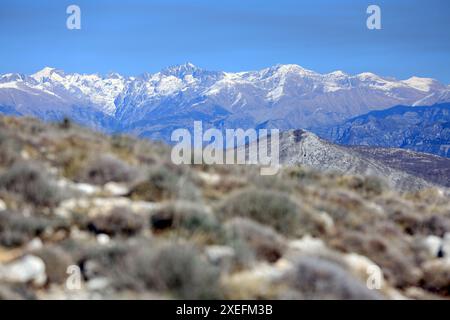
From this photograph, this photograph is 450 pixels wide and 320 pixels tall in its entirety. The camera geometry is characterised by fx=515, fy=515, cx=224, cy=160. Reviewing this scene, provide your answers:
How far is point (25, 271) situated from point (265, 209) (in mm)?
5033

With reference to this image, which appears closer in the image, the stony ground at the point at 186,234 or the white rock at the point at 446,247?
the stony ground at the point at 186,234

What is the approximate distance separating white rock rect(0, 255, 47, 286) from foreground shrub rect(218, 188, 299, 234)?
396cm

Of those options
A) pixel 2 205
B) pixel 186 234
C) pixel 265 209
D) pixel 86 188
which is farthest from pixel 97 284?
pixel 86 188

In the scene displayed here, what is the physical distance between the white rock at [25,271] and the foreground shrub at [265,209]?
156 inches

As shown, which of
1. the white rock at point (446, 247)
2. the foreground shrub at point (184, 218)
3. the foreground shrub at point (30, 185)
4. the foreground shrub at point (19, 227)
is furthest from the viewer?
the white rock at point (446, 247)

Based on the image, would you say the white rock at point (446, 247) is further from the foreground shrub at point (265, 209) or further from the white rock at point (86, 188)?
the white rock at point (86, 188)

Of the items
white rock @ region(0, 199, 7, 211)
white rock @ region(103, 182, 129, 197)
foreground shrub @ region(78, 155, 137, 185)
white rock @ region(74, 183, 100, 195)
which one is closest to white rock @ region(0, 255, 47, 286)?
white rock @ region(0, 199, 7, 211)

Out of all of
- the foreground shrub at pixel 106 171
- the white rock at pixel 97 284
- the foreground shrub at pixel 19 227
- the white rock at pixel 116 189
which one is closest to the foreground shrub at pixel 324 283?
the white rock at pixel 97 284

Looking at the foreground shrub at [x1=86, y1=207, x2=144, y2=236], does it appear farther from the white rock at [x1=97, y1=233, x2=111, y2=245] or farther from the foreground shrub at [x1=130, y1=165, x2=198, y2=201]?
the foreground shrub at [x1=130, y1=165, x2=198, y2=201]

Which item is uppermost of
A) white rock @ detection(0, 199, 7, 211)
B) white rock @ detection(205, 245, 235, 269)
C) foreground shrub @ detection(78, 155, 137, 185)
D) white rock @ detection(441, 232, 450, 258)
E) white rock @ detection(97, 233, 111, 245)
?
foreground shrub @ detection(78, 155, 137, 185)

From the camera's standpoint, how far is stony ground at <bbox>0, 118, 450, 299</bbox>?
8.23 meters

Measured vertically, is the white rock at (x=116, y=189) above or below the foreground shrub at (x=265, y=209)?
above

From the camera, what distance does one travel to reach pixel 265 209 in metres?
11.1

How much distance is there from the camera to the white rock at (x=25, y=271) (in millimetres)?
8227
